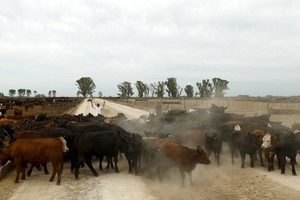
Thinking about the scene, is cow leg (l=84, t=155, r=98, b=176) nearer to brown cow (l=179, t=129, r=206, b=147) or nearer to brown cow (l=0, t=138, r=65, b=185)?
brown cow (l=0, t=138, r=65, b=185)

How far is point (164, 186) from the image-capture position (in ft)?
32.2

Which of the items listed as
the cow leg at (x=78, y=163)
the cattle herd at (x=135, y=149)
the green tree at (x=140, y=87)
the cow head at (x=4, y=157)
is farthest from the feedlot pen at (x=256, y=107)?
the green tree at (x=140, y=87)

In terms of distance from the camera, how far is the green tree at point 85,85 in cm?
19125

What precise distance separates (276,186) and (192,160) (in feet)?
7.77

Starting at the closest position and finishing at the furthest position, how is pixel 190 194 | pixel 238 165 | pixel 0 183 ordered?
1. pixel 190 194
2. pixel 0 183
3. pixel 238 165

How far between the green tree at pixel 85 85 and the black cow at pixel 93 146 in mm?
182846

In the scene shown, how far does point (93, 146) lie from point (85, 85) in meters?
185

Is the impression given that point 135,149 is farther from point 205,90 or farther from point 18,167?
point 205,90

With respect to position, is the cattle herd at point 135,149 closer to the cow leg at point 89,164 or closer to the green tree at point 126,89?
the cow leg at point 89,164

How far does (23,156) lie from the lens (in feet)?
32.9

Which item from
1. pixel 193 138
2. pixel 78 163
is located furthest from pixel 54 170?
pixel 193 138

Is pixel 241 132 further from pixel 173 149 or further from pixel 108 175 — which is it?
pixel 108 175

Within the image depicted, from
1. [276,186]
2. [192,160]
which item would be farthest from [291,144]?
[192,160]

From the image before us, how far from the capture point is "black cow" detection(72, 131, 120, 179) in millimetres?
10922
